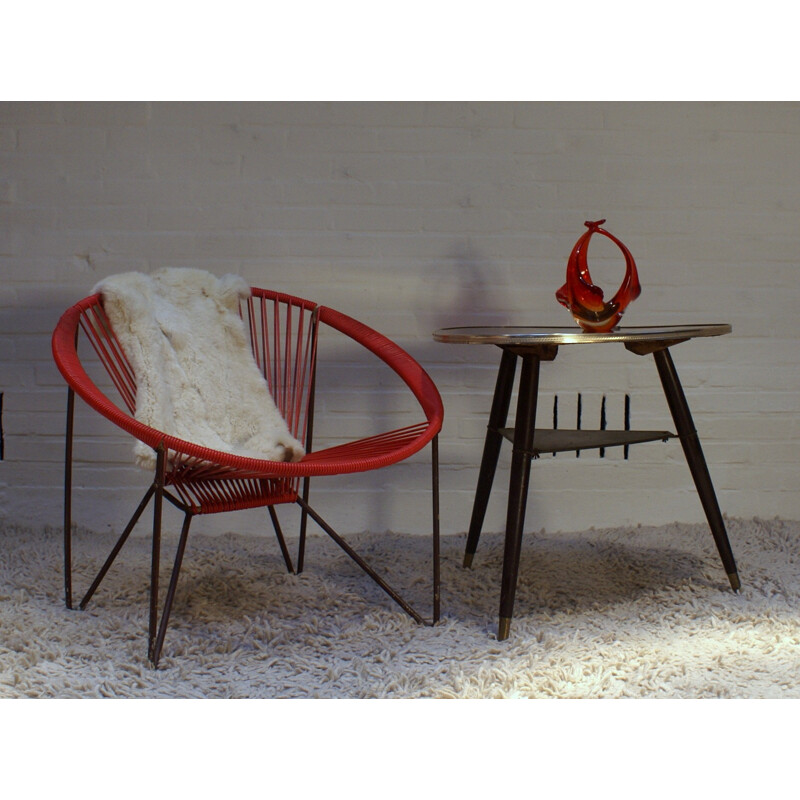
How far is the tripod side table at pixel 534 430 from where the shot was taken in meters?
1.91

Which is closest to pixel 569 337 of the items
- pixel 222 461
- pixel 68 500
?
pixel 222 461

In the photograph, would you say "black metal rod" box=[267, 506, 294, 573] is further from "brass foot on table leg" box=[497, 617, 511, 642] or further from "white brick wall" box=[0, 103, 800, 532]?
"brass foot on table leg" box=[497, 617, 511, 642]

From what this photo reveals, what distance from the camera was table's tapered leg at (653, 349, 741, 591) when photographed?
2.12m

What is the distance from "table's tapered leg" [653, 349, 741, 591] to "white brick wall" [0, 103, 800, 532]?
1.85 ft

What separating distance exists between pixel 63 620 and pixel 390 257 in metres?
1.34

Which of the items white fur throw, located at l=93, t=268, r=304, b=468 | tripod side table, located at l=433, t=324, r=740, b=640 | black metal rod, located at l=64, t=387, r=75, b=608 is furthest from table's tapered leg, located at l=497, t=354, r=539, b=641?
black metal rod, located at l=64, t=387, r=75, b=608

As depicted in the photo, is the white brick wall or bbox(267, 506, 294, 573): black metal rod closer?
bbox(267, 506, 294, 573): black metal rod

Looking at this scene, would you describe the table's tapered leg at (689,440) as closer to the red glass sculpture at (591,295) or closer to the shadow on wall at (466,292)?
the red glass sculpture at (591,295)

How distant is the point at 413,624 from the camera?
1975 millimetres

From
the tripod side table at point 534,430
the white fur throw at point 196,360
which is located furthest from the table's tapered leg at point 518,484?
the white fur throw at point 196,360

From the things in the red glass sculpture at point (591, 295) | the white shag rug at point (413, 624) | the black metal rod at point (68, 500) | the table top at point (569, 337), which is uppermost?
the red glass sculpture at point (591, 295)

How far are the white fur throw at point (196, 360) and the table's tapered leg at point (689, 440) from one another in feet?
2.96

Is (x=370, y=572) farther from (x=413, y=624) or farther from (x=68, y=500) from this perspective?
(x=68, y=500)

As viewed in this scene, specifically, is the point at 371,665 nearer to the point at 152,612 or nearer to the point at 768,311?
the point at 152,612
